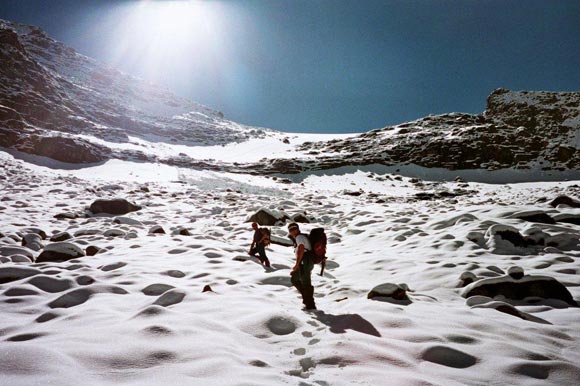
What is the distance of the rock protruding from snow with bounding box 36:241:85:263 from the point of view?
253 inches

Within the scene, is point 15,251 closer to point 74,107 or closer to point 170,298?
point 170,298

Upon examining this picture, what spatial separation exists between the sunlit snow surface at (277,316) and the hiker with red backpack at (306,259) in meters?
0.31

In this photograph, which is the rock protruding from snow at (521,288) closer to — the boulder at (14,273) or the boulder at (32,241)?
the boulder at (14,273)

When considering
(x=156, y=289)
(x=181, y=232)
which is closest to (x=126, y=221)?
(x=181, y=232)

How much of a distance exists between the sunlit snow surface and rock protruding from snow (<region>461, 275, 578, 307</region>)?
231 millimetres

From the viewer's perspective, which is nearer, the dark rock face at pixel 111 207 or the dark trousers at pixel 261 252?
the dark trousers at pixel 261 252

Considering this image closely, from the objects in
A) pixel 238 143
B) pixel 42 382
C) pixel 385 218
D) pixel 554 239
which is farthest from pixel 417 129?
pixel 42 382

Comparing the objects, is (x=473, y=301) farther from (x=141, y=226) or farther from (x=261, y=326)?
(x=141, y=226)

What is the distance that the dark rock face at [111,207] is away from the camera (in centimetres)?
1235

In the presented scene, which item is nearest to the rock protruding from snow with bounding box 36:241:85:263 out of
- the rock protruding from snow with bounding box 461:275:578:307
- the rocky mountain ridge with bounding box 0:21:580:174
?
the rock protruding from snow with bounding box 461:275:578:307

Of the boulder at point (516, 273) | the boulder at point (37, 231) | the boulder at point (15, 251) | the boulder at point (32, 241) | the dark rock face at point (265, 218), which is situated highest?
the dark rock face at point (265, 218)

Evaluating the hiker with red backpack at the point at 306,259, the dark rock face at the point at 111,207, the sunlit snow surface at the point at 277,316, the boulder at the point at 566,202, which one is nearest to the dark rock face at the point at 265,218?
the sunlit snow surface at the point at 277,316

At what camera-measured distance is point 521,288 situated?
494 cm

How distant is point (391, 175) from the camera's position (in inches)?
1383
